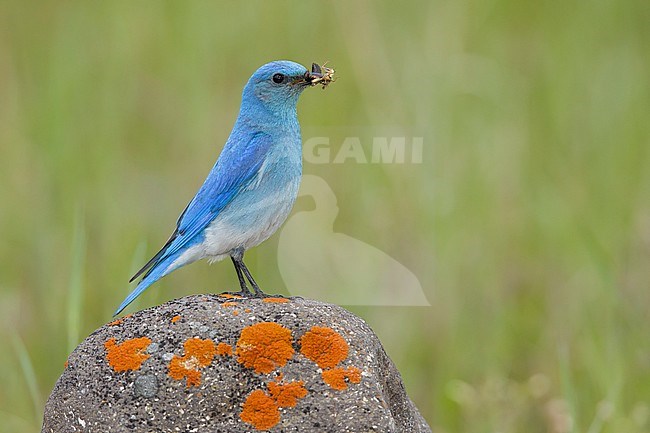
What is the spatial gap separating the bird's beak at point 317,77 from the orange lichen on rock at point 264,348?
1.27 m

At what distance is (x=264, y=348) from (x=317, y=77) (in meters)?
1.39

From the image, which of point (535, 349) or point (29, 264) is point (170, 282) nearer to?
point (29, 264)

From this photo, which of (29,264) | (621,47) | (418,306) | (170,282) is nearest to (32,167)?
(29,264)

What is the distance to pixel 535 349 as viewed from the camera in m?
9.12

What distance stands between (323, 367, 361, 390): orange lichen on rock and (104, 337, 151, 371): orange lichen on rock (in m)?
0.78


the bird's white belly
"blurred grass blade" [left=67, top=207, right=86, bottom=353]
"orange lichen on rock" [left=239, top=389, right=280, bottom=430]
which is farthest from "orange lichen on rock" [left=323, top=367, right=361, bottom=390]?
"blurred grass blade" [left=67, top=207, right=86, bottom=353]

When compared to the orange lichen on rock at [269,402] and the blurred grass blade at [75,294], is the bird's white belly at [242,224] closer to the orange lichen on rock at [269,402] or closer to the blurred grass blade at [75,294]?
the orange lichen on rock at [269,402]

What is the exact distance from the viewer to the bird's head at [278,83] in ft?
18.7

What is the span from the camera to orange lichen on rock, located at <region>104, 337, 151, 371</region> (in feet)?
16.2

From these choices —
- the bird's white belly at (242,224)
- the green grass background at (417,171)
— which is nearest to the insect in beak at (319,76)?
the bird's white belly at (242,224)

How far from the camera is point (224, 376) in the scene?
4922 mm

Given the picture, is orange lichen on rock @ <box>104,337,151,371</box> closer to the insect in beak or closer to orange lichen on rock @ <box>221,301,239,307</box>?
orange lichen on rock @ <box>221,301,239,307</box>

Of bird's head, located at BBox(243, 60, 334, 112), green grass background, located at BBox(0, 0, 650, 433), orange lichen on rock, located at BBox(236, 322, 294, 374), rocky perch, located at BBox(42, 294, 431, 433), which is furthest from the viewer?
green grass background, located at BBox(0, 0, 650, 433)

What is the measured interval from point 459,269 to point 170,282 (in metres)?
2.39
